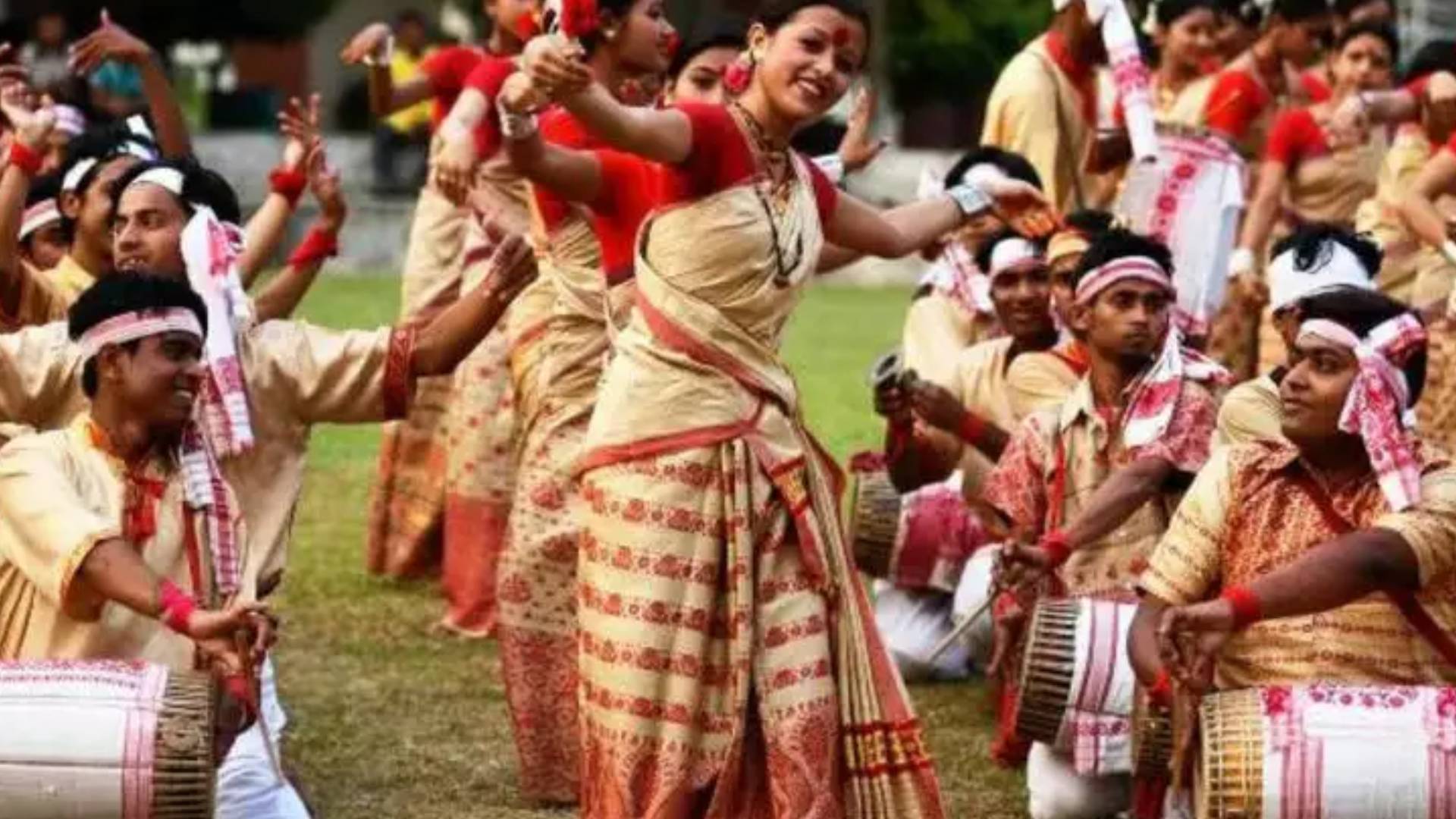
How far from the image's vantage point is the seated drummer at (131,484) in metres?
7.27

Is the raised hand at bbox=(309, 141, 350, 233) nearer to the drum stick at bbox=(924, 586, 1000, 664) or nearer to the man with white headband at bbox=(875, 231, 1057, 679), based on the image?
the man with white headband at bbox=(875, 231, 1057, 679)

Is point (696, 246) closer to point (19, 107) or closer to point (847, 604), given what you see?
point (847, 604)

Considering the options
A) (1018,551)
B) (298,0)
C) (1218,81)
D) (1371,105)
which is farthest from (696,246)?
(298,0)

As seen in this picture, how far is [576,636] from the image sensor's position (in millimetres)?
8602

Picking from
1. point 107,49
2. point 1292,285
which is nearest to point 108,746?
point 1292,285

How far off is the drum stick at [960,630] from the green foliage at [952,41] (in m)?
22.0

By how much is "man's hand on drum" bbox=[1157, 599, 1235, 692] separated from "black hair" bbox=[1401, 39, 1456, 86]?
241 inches

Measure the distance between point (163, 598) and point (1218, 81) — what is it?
682cm

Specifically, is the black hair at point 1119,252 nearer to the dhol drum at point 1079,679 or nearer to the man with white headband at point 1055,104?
the dhol drum at point 1079,679

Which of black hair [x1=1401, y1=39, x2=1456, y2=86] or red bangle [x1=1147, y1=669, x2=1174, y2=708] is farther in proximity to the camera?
black hair [x1=1401, y1=39, x2=1456, y2=86]

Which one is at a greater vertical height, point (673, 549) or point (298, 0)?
point (673, 549)

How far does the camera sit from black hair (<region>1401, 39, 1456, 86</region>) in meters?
13.0

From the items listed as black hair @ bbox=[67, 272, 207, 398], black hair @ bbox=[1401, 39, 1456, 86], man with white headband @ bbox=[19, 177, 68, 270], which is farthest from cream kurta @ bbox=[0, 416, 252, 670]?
black hair @ bbox=[1401, 39, 1456, 86]

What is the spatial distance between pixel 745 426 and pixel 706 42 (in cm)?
171
